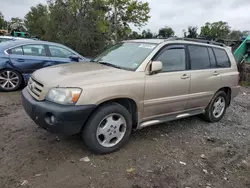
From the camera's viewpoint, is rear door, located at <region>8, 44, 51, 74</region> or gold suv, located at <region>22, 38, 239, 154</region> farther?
rear door, located at <region>8, 44, 51, 74</region>

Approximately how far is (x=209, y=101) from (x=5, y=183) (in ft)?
12.7

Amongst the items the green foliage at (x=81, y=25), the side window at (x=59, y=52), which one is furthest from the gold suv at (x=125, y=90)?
the green foliage at (x=81, y=25)

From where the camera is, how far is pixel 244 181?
10.2ft

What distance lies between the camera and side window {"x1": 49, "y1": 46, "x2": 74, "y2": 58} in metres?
7.23

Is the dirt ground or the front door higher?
the front door

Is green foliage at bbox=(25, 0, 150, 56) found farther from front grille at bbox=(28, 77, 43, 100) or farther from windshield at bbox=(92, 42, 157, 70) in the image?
front grille at bbox=(28, 77, 43, 100)

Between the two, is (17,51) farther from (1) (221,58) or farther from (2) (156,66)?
(1) (221,58)

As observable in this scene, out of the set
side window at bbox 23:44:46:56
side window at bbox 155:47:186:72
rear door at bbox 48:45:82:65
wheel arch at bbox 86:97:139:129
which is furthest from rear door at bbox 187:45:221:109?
side window at bbox 23:44:46:56

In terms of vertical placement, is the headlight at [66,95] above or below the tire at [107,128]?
above

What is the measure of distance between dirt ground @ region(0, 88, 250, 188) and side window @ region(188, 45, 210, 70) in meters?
1.28

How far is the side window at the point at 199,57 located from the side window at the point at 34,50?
15.1ft

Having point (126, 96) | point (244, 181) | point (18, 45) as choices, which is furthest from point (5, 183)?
point (18, 45)

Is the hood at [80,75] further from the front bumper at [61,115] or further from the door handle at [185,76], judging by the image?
the door handle at [185,76]

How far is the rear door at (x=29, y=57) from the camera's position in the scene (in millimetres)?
6535
